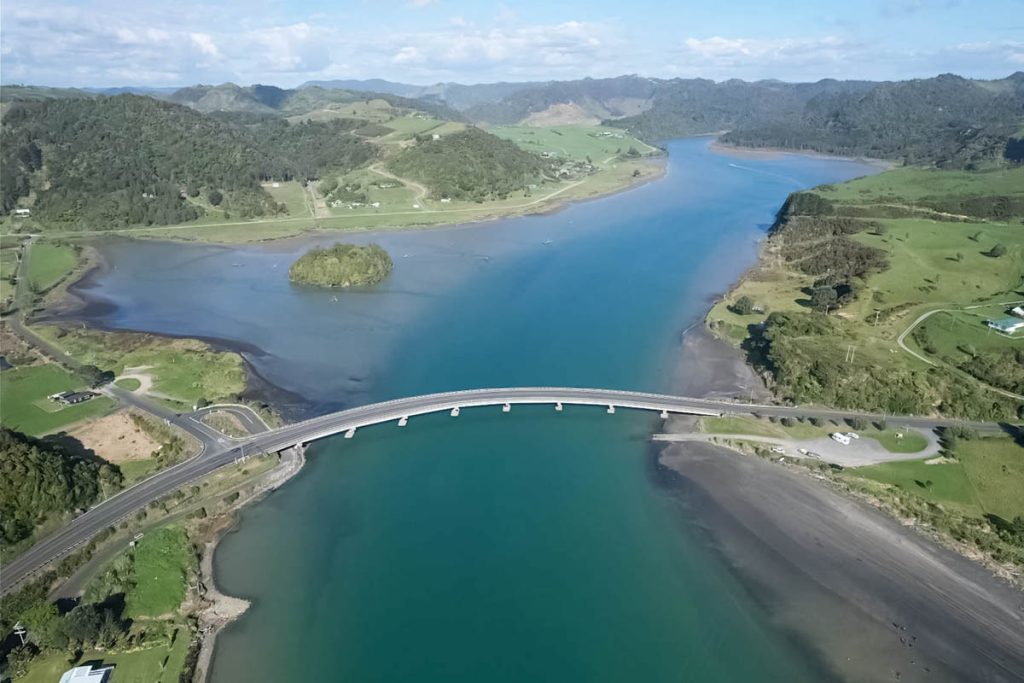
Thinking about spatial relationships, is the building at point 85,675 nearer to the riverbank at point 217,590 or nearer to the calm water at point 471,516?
the riverbank at point 217,590

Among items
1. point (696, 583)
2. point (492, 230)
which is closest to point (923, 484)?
point (696, 583)

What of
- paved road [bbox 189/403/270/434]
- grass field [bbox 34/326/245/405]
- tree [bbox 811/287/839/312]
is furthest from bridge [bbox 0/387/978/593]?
tree [bbox 811/287/839/312]

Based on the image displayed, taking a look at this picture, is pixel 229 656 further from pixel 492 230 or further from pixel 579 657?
pixel 492 230

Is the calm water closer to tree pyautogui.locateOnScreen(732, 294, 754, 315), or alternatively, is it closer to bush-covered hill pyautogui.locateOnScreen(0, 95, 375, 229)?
tree pyautogui.locateOnScreen(732, 294, 754, 315)

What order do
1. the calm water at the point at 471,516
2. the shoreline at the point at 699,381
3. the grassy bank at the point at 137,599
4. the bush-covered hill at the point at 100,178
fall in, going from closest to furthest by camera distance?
the grassy bank at the point at 137,599 < the calm water at the point at 471,516 < the shoreline at the point at 699,381 < the bush-covered hill at the point at 100,178

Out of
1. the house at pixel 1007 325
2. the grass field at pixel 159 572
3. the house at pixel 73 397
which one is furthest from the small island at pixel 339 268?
the house at pixel 1007 325

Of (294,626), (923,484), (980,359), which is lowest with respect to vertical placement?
(294,626)
